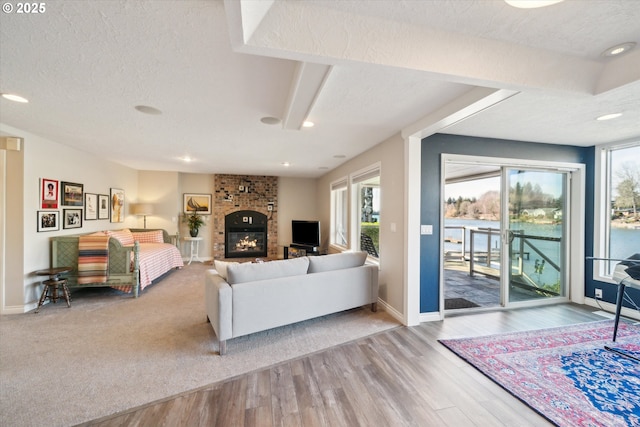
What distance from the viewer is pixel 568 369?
2.17 meters

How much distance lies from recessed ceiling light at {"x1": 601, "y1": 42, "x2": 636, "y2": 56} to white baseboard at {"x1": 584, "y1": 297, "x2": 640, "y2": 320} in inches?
135

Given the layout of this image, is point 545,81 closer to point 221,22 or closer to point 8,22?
point 221,22

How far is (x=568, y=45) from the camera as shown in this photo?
162cm

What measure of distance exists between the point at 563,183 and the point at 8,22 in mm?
5966

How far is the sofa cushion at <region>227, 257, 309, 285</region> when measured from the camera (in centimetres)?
262

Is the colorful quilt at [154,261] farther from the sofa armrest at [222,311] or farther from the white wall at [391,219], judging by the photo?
the white wall at [391,219]

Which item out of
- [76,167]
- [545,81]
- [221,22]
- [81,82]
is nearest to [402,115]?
[545,81]

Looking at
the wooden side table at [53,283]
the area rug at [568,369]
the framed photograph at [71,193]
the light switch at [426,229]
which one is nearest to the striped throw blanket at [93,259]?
the wooden side table at [53,283]

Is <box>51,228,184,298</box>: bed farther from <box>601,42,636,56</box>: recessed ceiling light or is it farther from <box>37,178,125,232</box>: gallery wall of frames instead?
<box>601,42,636,56</box>: recessed ceiling light

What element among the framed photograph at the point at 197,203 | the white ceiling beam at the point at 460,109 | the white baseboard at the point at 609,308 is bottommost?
the white baseboard at the point at 609,308

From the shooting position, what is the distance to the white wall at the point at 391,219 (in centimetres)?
322

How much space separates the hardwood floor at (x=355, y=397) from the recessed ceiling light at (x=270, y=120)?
242cm

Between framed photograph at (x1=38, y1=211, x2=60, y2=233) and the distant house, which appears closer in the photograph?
framed photograph at (x1=38, y1=211, x2=60, y2=233)

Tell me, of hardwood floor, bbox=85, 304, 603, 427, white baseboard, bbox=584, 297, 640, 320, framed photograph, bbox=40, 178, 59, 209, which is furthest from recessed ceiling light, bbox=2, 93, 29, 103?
white baseboard, bbox=584, 297, 640, 320
